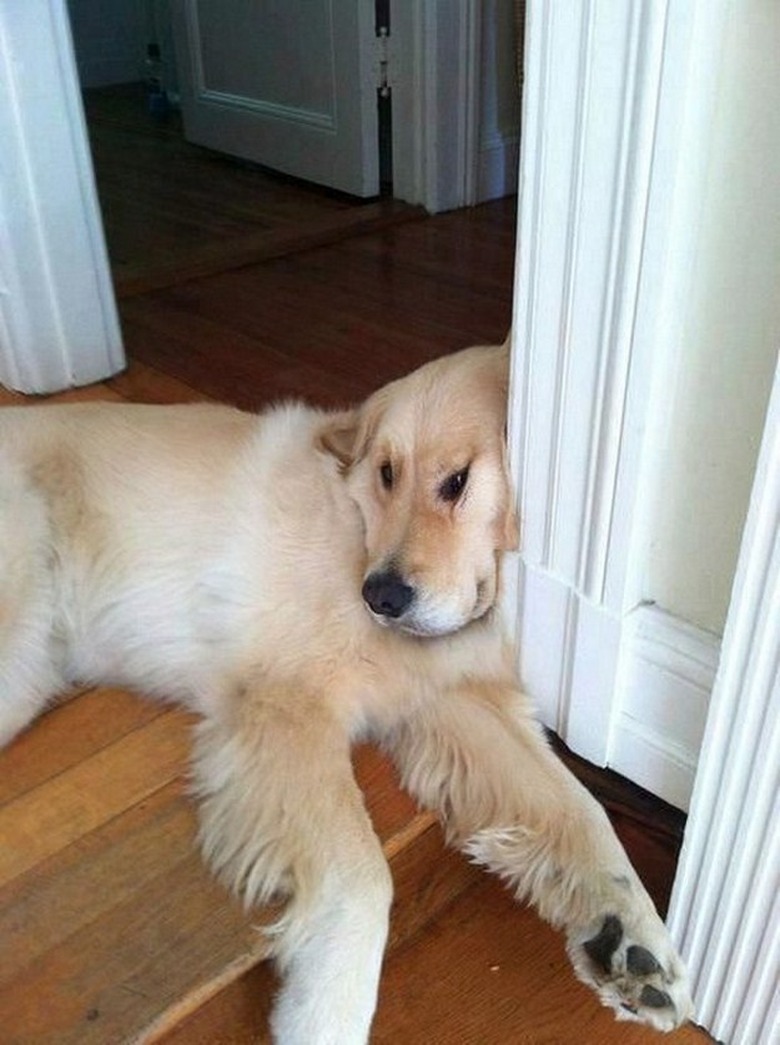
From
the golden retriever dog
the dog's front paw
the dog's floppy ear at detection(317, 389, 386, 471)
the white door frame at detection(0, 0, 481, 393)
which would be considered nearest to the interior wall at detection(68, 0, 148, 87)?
the white door frame at detection(0, 0, 481, 393)

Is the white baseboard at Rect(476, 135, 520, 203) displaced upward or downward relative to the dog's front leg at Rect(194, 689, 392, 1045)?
upward

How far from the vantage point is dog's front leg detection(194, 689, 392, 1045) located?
3.35 ft

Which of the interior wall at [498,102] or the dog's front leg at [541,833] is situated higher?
the interior wall at [498,102]

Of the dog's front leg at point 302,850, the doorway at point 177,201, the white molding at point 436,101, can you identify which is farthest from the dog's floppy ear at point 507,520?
the white molding at point 436,101

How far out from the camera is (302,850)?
3.71ft

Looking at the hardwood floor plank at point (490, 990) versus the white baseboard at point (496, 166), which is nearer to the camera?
the hardwood floor plank at point (490, 990)

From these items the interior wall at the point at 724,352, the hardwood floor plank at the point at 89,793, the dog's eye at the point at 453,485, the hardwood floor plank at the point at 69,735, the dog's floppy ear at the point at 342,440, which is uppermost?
the interior wall at the point at 724,352

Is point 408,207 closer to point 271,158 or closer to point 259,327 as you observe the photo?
point 271,158

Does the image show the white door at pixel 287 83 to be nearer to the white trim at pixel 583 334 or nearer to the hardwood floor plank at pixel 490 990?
the white trim at pixel 583 334

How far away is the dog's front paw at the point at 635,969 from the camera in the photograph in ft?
3.30

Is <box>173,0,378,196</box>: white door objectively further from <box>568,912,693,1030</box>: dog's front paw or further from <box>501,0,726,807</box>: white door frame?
<box>568,912,693,1030</box>: dog's front paw

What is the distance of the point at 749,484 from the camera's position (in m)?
1.01

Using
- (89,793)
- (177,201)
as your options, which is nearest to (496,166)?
(177,201)

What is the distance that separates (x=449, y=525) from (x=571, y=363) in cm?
24
